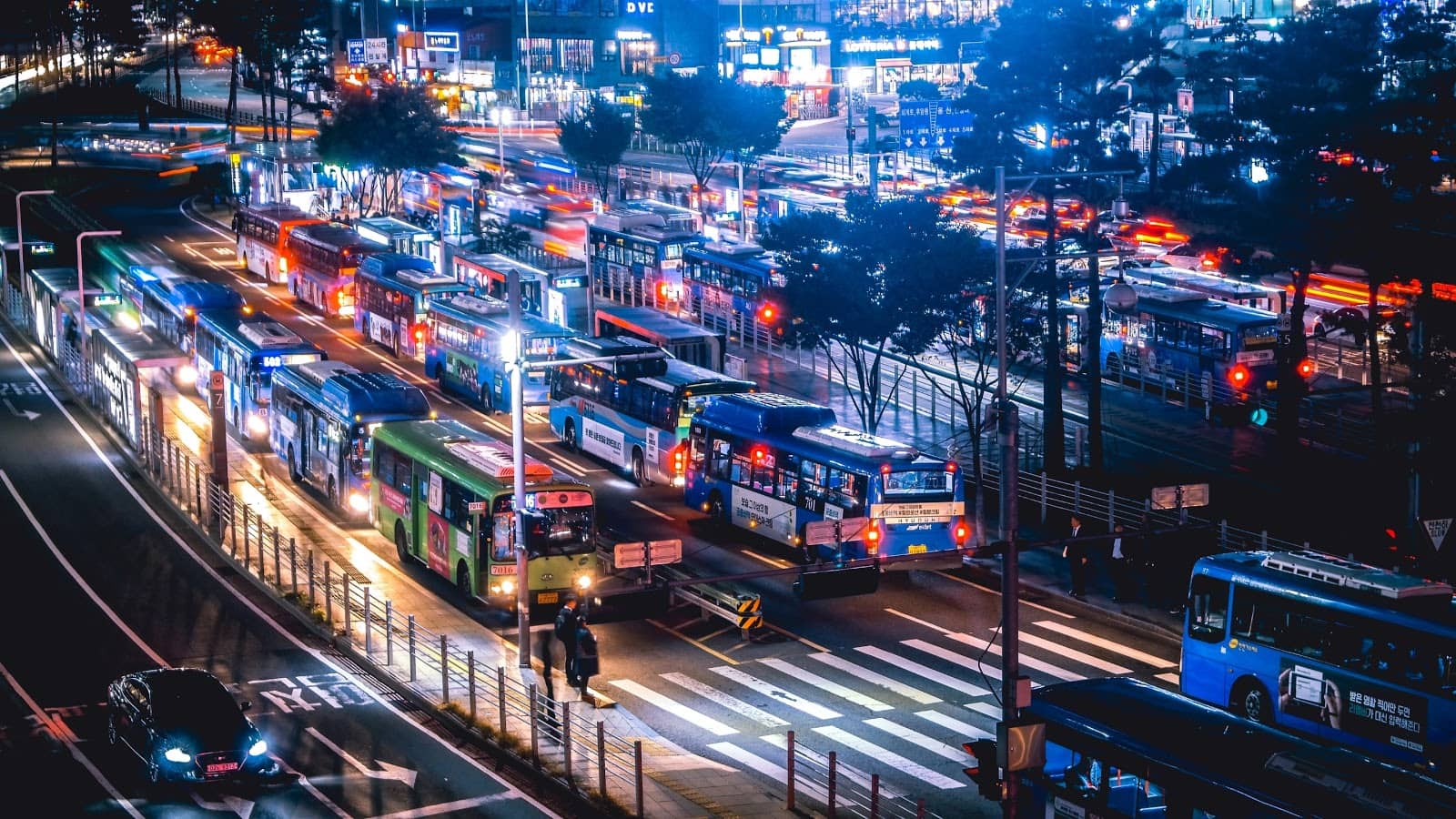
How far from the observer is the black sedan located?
2770cm

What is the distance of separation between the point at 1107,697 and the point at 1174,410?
36359 mm

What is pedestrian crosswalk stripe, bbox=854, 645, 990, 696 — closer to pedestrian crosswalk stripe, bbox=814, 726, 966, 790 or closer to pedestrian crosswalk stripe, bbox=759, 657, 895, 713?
pedestrian crosswalk stripe, bbox=759, 657, 895, 713

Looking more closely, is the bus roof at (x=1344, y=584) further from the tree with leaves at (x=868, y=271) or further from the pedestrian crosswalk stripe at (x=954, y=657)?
the tree with leaves at (x=868, y=271)

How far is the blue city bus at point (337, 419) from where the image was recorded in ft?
153

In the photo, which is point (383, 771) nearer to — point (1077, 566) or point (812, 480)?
point (812, 480)

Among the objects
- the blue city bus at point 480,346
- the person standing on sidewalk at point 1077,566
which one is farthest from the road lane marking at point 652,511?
the person standing on sidewalk at point 1077,566

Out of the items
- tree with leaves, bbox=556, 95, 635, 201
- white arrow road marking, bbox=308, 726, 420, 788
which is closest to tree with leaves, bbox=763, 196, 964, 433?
white arrow road marking, bbox=308, 726, 420, 788

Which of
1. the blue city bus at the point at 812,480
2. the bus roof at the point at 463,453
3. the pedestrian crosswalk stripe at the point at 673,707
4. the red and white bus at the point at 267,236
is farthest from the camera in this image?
the red and white bus at the point at 267,236

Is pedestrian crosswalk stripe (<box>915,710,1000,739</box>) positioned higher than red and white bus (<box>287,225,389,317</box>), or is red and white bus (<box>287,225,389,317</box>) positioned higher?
red and white bus (<box>287,225,389,317</box>)

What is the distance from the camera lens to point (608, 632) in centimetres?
3794

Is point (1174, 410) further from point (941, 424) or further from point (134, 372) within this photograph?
point (134, 372)

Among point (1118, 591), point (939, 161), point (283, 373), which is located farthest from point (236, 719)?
point (939, 161)

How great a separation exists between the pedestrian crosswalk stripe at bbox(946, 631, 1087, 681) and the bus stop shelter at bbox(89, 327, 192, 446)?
84.8ft

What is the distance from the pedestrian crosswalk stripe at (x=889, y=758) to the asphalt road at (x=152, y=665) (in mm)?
5751
